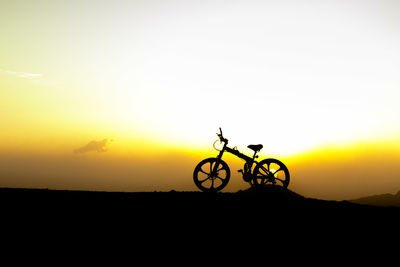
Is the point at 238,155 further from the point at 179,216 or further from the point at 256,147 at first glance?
the point at 179,216

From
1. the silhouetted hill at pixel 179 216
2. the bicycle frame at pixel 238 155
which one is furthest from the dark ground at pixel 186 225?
the bicycle frame at pixel 238 155

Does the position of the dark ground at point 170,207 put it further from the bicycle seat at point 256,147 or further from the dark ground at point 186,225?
the bicycle seat at point 256,147

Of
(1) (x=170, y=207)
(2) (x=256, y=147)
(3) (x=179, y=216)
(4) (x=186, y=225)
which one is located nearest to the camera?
(4) (x=186, y=225)

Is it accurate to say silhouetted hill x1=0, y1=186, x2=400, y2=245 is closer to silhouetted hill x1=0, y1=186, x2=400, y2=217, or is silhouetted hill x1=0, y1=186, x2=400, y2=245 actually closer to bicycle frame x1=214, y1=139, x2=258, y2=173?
silhouetted hill x1=0, y1=186, x2=400, y2=217

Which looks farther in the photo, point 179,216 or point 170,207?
point 170,207

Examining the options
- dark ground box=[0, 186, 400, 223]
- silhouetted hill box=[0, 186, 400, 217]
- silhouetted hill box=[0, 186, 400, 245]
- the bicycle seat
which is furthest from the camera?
the bicycle seat

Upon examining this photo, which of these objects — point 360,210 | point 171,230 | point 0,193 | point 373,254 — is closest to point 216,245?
point 171,230

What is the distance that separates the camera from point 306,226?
789 cm

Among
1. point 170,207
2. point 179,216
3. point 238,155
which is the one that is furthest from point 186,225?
point 238,155

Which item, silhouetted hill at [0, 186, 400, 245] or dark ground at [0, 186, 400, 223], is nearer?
silhouetted hill at [0, 186, 400, 245]

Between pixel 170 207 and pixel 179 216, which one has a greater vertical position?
pixel 170 207

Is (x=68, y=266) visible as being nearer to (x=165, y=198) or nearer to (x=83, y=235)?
(x=83, y=235)

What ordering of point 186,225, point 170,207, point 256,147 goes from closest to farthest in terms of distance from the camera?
point 186,225 → point 170,207 → point 256,147

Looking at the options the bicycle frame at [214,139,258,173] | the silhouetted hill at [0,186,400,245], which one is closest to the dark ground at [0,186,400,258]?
the silhouetted hill at [0,186,400,245]
